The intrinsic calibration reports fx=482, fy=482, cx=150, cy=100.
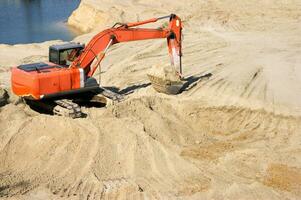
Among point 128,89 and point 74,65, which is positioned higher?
point 74,65

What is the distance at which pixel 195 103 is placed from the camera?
12.6m

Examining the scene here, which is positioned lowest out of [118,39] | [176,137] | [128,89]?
[176,137]

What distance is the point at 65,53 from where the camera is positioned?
12.2m

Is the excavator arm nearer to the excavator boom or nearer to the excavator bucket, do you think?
the excavator boom

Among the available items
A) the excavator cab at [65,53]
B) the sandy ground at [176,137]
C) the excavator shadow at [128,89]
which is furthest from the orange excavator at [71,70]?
the excavator shadow at [128,89]

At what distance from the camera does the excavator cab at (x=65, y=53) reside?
12.1 m

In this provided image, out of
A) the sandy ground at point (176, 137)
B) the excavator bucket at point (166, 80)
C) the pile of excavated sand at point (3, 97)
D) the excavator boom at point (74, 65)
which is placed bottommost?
the sandy ground at point (176, 137)

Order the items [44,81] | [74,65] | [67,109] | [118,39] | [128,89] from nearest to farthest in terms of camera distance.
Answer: [67,109] < [44,81] < [74,65] < [118,39] < [128,89]

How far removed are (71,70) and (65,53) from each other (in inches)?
35.8

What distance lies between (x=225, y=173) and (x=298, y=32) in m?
13.4

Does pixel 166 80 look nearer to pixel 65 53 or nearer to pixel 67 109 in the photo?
pixel 65 53

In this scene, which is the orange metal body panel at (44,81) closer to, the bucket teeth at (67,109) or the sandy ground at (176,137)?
the bucket teeth at (67,109)

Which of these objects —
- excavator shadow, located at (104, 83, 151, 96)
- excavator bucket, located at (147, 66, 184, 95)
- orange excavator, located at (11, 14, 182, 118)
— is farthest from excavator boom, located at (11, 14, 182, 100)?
excavator shadow, located at (104, 83, 151, 96)

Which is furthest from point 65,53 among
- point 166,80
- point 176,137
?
point 176,137
